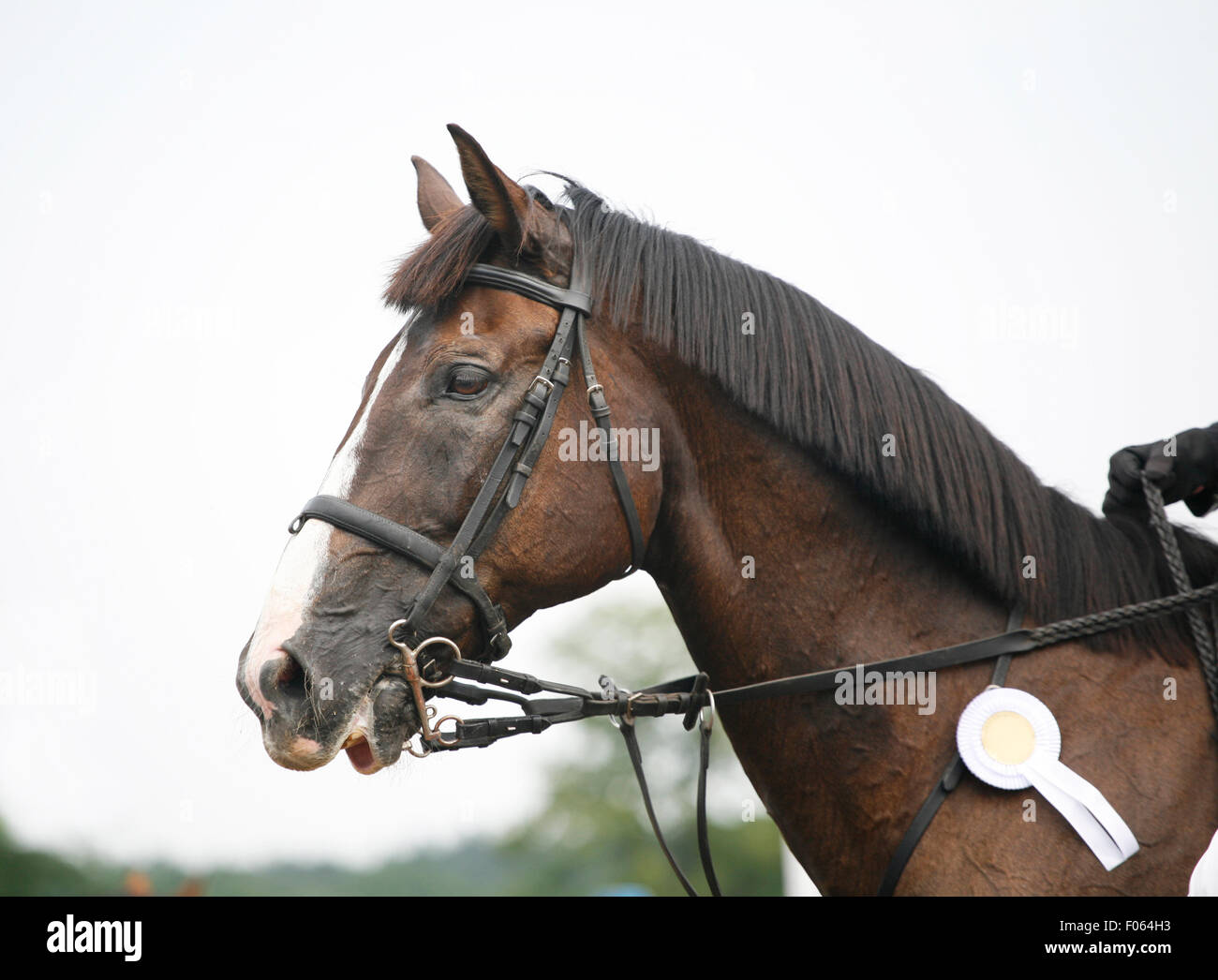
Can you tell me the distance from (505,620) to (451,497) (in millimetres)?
482

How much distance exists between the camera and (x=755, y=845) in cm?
4450

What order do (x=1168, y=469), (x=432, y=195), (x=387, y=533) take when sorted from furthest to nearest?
(x=432, y=195)
(x=1168, y=469)
(x=387, y=533)

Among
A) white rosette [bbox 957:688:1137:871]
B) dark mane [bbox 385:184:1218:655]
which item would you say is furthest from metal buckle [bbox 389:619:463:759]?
white rosette [bbox 957:688:1137:871]

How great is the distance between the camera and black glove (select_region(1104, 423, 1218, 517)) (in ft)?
12.0

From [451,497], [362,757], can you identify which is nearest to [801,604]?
[451,497]

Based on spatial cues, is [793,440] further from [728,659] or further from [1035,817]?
[1035,817]

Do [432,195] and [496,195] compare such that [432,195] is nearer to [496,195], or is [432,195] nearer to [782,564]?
[496,195]

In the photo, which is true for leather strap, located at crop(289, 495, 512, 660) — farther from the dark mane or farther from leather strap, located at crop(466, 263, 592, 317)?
leather strap, located at crop(466, 263, 592, 317)

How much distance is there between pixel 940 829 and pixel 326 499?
228 cm

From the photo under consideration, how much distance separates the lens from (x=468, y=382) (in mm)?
3451

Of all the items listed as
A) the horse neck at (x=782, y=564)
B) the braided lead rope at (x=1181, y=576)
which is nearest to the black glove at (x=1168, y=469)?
the braided lead rope at (x=1181, y=576)

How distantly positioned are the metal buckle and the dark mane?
4.05ft
